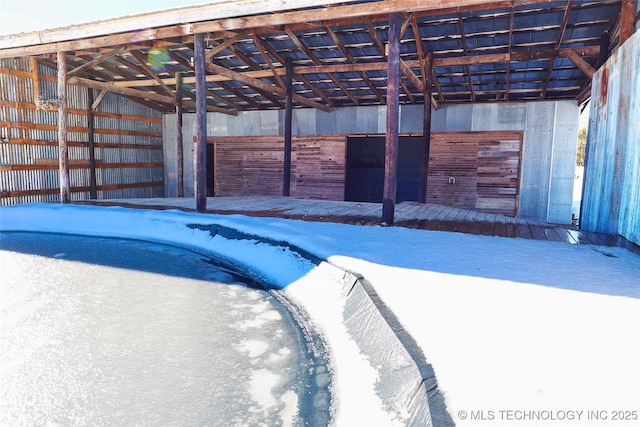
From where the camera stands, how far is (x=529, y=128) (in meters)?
11.2

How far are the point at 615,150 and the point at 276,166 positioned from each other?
11.0 meters

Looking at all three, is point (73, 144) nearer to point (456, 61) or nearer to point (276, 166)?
point (276, 166)

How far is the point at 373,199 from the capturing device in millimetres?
16156

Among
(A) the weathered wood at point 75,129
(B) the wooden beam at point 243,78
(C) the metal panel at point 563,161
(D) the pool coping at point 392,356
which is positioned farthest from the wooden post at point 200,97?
(C) the metal panel at point 563,161

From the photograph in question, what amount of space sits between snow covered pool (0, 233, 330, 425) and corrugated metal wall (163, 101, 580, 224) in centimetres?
936

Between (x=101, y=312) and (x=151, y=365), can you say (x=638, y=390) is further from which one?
(x=101, y=312)

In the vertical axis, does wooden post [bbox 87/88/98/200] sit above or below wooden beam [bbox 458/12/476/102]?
below

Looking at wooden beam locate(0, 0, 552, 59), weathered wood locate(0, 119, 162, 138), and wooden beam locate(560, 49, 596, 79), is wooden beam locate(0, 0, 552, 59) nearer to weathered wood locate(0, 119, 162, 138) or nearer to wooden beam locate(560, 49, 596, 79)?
wooden beam locate(560, 49, 596, 79)

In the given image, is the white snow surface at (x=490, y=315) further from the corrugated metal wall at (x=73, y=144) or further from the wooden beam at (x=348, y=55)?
the corrugated metal wall at (x=73, y=144)

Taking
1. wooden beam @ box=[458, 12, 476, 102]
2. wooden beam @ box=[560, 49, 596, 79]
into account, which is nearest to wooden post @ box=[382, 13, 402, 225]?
wooden beam @ box=[458, 12, 476, 102]

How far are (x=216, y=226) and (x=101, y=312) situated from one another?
114 inches

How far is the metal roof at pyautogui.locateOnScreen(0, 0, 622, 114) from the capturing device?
705cm

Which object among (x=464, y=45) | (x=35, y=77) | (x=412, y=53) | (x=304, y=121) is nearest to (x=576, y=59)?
(x=464, y=45)

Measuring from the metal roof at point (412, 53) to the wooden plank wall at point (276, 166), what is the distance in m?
1.59
